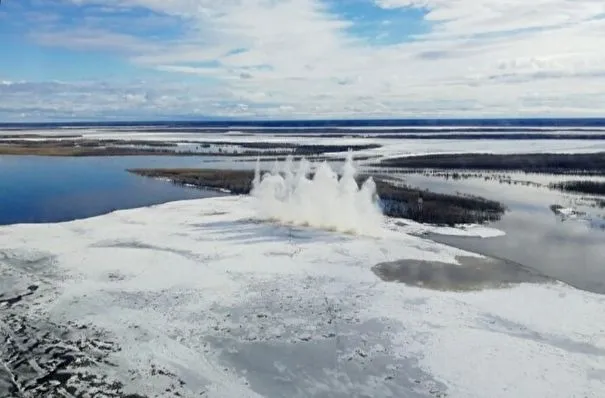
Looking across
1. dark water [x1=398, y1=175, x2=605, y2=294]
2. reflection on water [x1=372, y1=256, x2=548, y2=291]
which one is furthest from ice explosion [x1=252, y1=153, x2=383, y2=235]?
reflection on water [x1=372, y1=256, x2=548, y2=291]

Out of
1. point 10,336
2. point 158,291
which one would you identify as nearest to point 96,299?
point 158,291

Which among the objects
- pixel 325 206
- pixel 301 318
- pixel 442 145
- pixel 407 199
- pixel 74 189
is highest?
pixel 442 145

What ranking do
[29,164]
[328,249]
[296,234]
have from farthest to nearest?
1. [29,164]
2. [296,234]
3. [328,249]

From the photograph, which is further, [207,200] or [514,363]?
[207,200]

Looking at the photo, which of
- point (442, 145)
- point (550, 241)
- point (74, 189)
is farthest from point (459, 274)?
point (442, 145)

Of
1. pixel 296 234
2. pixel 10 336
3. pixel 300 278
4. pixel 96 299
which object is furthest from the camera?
pixel 296 234

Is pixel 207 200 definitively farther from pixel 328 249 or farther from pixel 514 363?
pixel 514 363

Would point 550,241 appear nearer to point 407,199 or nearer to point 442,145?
point 407,199
